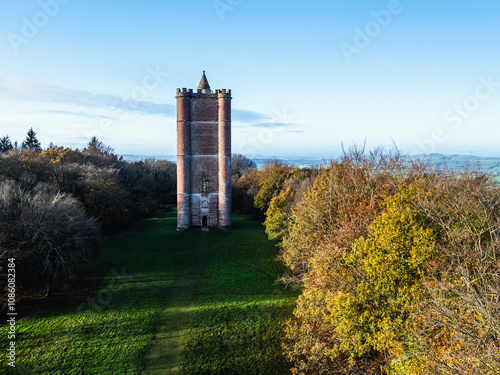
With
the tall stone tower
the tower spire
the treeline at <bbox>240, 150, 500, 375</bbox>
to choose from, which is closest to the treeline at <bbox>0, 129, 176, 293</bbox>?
the tall stone tower

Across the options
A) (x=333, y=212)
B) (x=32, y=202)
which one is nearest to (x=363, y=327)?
(x=333, y=212)

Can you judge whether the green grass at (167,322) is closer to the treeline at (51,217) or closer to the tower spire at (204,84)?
the treeline at (51,217)

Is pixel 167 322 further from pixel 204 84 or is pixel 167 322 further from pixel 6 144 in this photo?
pixel 6 144

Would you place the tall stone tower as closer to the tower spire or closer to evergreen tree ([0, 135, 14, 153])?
the tower spire

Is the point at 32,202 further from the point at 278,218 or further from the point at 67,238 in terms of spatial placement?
the point at 278,218

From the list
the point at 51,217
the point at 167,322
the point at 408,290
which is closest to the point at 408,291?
the point at 408,290

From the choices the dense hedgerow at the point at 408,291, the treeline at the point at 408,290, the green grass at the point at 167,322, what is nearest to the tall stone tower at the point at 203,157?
the green grass at the point at 167,322
